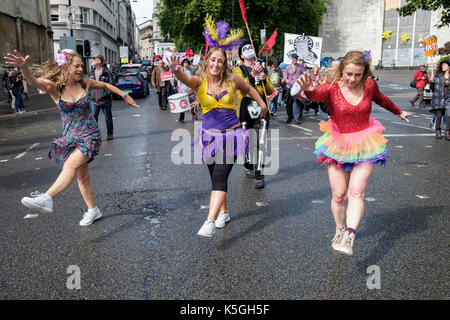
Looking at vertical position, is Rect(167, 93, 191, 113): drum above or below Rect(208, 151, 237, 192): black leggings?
above

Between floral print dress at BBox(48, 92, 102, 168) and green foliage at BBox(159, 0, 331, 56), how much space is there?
27785mm

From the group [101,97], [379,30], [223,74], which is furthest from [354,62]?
[379,30]

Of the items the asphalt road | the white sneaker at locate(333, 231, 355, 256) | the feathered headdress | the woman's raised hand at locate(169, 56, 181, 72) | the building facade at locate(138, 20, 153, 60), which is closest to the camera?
the asphalt road

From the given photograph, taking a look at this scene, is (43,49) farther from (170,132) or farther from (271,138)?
(271,138)

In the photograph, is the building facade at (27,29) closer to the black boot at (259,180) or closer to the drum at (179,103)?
the black boot at (259,180)

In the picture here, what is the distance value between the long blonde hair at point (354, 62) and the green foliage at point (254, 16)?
92.7ft

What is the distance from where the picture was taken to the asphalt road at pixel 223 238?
3.21 m

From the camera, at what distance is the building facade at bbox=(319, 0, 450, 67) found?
186ft

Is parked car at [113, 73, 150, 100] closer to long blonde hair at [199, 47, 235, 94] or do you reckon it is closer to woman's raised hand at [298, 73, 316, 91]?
long blonde hair at [199, 47, 235, 94]

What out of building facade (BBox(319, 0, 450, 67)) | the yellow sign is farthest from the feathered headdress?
→ building facade (BBox(319, 0, 450, 67))

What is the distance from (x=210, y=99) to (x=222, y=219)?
131 cm

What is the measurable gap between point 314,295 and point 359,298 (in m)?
0.31

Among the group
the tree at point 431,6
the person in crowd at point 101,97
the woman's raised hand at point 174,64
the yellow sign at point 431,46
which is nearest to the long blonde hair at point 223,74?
the woman's raised hand at point 174,64
